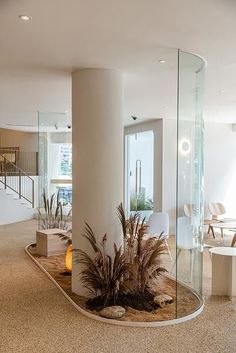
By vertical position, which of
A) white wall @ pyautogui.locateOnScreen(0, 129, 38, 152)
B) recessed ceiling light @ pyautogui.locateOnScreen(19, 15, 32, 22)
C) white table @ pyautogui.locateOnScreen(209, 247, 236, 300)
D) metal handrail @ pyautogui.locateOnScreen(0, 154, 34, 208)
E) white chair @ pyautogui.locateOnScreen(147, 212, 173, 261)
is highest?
recessed ceiling light @ pyautogui.locateOnScreen(19, 15, 32, 22)

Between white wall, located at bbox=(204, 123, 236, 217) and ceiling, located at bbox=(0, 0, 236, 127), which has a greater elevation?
ceiling, located at bbox=(0, 0, 236, 127)

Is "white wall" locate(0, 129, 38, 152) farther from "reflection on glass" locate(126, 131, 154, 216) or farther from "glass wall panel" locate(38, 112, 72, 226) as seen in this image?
"reflection on glass" locate(126, 131, 154, 216)

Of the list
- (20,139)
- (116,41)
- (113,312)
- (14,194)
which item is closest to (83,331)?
(113,312)

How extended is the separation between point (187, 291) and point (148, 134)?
6.81 m

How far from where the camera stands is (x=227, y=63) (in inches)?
175

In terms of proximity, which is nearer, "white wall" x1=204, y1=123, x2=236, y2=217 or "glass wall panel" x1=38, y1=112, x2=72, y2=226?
"glass wall panel" x1=38, y1=112, x2=72, y2=226

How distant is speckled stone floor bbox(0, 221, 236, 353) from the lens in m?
3.40

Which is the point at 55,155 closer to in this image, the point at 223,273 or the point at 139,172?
the point at 139,172

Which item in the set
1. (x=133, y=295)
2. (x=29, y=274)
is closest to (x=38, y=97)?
(x=29, y=274)

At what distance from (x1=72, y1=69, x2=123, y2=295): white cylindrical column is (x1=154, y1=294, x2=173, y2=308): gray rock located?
804mm

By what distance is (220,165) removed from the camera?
409 inches

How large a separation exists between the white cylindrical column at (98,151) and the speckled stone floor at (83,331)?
0.70 metres

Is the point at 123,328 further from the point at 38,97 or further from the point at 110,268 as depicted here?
the point at 38,97

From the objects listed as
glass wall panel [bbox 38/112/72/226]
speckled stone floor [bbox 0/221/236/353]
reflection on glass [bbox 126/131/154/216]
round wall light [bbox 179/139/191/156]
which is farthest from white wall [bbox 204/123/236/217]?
round wall light [bbox 179/139/191/156]
